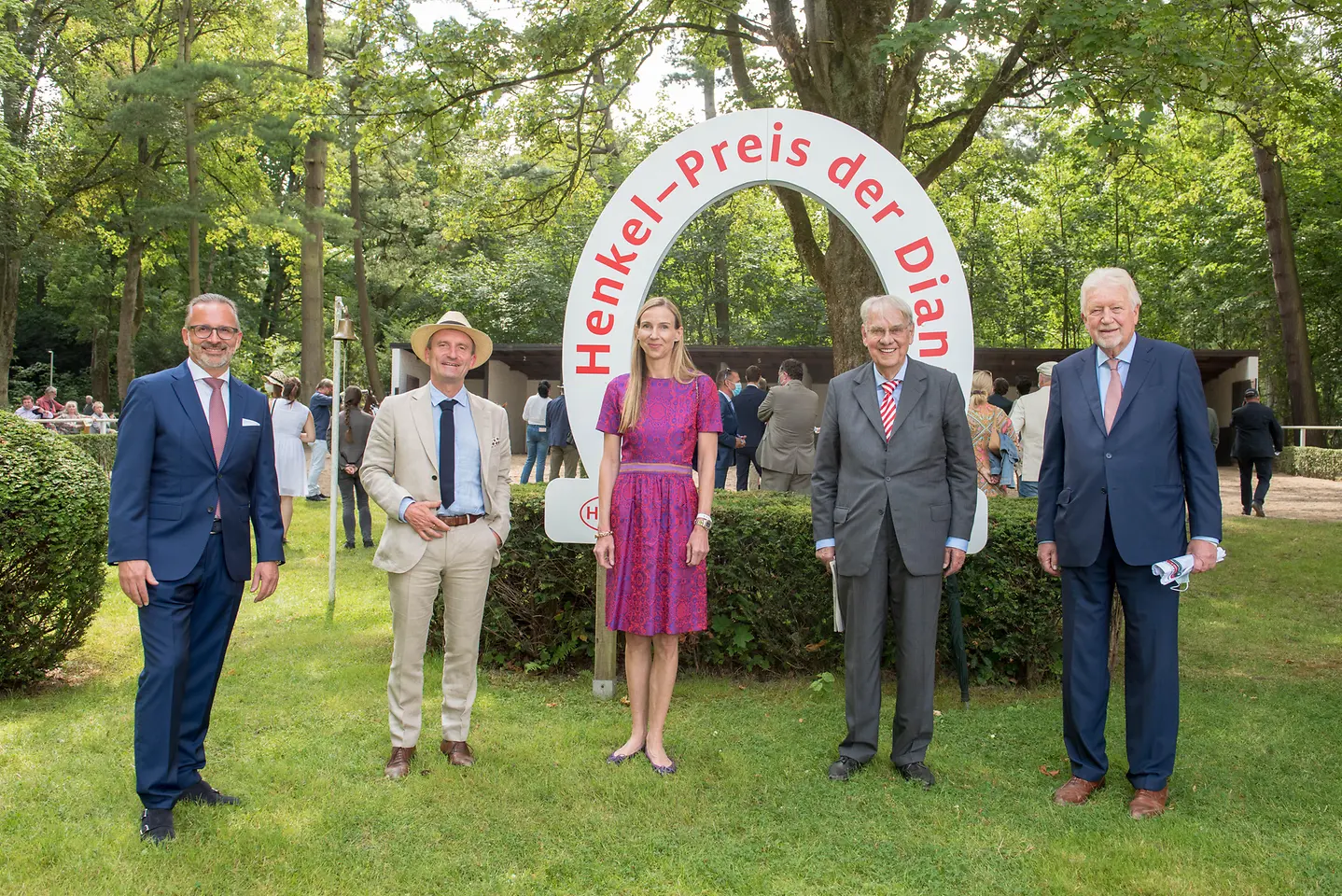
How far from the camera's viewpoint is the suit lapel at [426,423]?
409cm

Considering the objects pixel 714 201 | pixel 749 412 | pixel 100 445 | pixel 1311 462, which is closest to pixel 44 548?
pixel 714 201

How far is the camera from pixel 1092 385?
3893mm

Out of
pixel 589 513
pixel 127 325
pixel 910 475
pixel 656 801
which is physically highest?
pixel 127 325

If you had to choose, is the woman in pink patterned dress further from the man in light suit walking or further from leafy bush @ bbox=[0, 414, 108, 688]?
the man in light suit walking

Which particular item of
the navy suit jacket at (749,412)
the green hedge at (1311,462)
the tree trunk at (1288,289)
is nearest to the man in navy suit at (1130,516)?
the navy suit jacket at (749,412)

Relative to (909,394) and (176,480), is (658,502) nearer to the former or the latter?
(909,394)

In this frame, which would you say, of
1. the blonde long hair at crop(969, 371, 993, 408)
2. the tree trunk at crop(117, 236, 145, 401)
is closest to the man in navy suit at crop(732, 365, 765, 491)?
the blonde long hair at crop(969, 371, 993, 408)

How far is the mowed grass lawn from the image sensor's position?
3.20 m

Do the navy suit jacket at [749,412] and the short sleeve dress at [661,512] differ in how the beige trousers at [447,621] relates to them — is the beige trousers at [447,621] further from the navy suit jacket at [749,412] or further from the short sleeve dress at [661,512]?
the navy suit jacket at [749,412]

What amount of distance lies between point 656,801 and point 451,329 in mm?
2093

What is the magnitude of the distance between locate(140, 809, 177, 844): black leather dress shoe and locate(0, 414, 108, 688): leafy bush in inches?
79.4

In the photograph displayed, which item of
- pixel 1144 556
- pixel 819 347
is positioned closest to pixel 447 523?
pixel 1144 556

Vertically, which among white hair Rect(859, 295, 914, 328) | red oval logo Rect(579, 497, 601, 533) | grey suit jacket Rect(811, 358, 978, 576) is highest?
white hair Rect(859, 295, 914, 328)

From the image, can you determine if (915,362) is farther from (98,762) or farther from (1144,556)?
(98,762)
